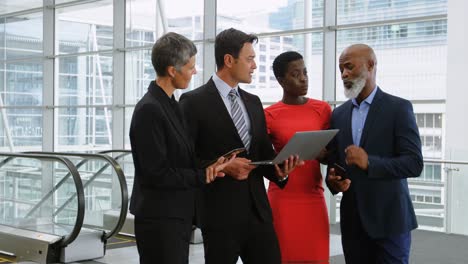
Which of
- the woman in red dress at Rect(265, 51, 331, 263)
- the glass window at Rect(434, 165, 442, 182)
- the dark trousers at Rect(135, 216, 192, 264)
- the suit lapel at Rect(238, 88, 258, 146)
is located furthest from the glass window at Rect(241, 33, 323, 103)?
the dark trousers at Rect(135, 216, 192, 264)

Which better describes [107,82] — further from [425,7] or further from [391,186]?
[391,186]

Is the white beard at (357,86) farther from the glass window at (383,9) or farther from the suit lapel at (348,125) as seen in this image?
the glass window at (383,9)

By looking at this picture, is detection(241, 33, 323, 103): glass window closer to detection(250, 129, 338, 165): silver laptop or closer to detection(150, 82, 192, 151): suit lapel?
detection(250, 129, 338, 165): silver laptop

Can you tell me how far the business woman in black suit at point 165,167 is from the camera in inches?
125

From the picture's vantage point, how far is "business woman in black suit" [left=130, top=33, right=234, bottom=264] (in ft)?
10.4

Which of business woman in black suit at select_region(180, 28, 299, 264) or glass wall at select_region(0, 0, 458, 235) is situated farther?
glass wall at select_region(0, 0, 458, 235)

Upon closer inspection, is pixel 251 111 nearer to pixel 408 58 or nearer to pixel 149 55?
pixel 408 58

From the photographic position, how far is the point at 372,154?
3500mm

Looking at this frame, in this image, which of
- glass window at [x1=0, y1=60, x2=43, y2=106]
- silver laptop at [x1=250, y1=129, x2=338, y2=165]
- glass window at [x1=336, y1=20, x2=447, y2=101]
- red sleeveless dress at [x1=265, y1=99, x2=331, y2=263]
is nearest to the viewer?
silver laptop at [x1=250, y1=129, x2=338, y2=165]

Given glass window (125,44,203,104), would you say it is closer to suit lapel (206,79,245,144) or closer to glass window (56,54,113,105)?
glass window (56,54,113,105)

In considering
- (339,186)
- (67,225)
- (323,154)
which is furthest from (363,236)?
(67,225)

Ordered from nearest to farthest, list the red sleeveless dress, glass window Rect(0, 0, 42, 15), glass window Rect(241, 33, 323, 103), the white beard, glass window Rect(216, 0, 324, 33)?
1. the white beard
2. the red sleeveless dress
3. glass window Rect(241, 33, 323, 103)
4. glass window Rect(216, 0, 324, 33)
5. glass window Rect(0, 0, 42, 15)

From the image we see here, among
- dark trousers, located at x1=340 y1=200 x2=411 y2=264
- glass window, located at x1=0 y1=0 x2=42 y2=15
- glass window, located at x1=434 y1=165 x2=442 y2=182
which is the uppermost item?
glass window, located at x1=0 y1=0 x2=42 y2=15

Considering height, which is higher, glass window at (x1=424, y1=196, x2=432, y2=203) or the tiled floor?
glass window at (x1=424, y1=196, x2=432, y2=203)
